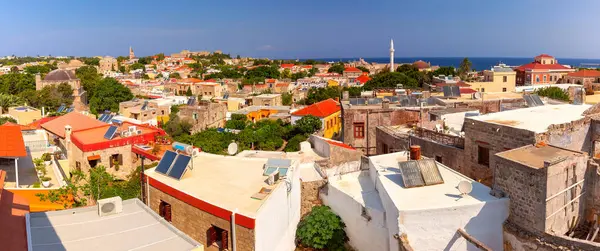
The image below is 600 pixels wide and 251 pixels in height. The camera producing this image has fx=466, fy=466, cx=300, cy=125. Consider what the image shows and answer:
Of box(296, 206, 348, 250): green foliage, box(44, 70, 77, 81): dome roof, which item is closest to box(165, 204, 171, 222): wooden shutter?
box(296, 206, 348, 250): green foliage

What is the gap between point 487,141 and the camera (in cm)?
1363

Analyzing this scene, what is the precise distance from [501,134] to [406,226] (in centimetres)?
468

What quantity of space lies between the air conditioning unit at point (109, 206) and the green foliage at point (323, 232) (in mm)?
5147

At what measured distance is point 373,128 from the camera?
22625mm

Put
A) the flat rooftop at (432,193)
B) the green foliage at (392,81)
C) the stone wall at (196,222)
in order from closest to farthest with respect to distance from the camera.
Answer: the stone wall at (196,222), the flat rooftop at (432,193), the green foliage at (392,81)

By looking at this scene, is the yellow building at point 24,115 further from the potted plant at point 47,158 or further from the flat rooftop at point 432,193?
the flat rooftop at point 432,193

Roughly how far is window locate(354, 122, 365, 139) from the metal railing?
17.4ft

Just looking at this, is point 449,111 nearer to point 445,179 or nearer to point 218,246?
point 445,179

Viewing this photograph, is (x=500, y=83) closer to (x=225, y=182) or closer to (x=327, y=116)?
(x=327, y=116)

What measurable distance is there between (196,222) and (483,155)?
338 inches

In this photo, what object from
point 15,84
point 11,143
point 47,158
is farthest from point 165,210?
point 15,84

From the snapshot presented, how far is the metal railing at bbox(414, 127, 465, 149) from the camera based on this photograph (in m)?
15.5

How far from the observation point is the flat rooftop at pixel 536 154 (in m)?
10.3

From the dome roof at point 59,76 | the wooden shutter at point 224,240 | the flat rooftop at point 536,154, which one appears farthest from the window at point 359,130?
the dome roof at point 59,76
